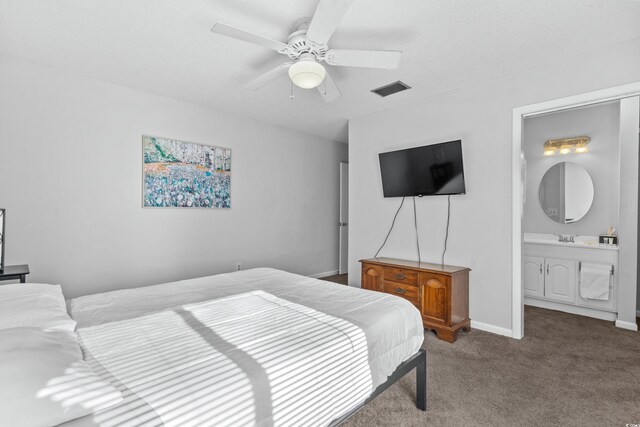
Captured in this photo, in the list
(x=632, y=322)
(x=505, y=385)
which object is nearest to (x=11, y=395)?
(x=505, y=385)

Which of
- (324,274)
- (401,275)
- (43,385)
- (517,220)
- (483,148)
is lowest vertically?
(324,274)

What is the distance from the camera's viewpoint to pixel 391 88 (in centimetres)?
339

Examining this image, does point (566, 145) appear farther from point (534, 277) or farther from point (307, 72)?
point (307, 72)

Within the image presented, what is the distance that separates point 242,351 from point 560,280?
4.15 metres

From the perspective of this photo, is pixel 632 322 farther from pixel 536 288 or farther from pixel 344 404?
pixel 344 404

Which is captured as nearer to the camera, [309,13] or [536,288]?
[309,13]

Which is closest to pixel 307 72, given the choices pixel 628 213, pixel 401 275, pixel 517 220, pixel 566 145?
pixel 401 275

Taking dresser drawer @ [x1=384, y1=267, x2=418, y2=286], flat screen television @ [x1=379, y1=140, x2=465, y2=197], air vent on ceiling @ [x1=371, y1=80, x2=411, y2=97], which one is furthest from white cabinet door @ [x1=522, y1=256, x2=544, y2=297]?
air vent on ceiling @ [x1=371, y1=80, x2=411, y2=97]

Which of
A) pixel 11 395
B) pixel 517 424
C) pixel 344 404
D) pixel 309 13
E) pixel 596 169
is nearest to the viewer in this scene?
pixel 11 395

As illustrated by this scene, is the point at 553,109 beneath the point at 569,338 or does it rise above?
above

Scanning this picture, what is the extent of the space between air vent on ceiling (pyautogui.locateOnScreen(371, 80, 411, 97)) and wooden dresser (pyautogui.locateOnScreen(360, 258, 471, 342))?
190 centimetres

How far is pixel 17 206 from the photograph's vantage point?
2.77 m

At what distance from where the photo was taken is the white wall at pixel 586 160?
12.5 feet

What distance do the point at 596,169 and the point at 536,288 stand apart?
5.48 ft
